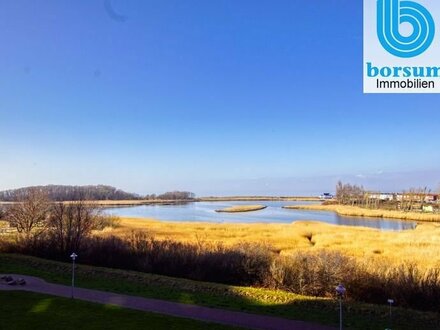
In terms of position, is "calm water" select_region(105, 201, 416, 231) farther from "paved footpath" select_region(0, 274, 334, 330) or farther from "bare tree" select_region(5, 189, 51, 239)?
"paved footpath" select_region(0, 274, 334, 330)

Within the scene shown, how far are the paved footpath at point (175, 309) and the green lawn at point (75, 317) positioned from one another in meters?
0.72

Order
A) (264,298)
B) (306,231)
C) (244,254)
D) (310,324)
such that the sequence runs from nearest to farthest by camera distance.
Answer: (310,324), (264,298), (244,254), (306,231)

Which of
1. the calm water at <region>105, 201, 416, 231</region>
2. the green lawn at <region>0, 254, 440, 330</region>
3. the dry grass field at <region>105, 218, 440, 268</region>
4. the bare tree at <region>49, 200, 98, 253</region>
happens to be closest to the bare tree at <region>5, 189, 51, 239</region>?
the dry grass field at <region>105, 218, 440, 268</region>

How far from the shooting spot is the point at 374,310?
484 inches

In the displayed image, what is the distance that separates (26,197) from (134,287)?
33452 mm

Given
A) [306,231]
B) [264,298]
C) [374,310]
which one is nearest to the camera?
[374,310]

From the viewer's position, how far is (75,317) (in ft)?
33.2

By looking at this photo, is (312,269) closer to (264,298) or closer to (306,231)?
(264,298)

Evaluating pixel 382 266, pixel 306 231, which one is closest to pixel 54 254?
pixel 382 266

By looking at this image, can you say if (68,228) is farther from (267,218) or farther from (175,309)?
(267,218)

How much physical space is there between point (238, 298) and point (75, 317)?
5132 millimetres

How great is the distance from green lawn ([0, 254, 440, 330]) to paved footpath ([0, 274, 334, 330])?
58cm

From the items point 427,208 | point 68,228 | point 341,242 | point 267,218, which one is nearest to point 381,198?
point 427,208

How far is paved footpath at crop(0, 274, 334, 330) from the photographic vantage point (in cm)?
1042
